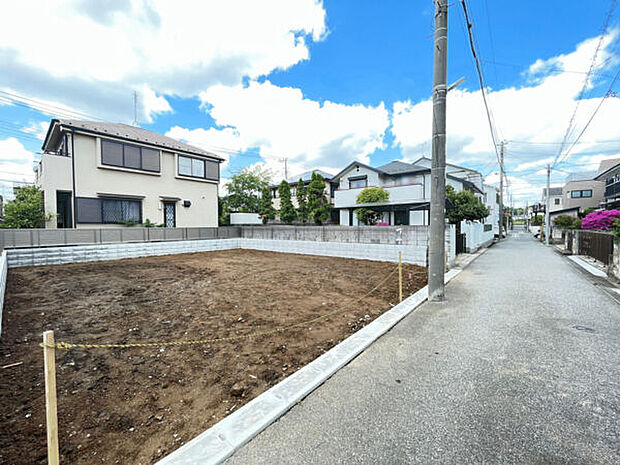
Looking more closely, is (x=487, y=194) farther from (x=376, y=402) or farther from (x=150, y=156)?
(x=376, y=402)

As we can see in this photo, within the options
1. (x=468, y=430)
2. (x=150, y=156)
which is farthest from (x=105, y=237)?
(x=468, y=430)

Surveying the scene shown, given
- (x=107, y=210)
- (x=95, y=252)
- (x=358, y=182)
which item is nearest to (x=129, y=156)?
(x=107, y=210)

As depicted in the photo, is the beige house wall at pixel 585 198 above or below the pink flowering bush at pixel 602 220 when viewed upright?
above

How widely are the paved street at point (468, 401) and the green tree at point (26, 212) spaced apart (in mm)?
13768

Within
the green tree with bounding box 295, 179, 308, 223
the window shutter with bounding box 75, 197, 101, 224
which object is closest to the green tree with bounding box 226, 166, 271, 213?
the green tree with bounding box 295, 179, 308, 223

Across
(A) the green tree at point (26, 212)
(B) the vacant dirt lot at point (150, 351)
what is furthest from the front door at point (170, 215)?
(B) the vacant dirt lot at point (150, 351)

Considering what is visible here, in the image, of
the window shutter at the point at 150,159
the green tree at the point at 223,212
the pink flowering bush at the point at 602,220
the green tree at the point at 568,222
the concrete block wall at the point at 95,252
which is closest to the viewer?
the concrete block wall at the point at 95,252

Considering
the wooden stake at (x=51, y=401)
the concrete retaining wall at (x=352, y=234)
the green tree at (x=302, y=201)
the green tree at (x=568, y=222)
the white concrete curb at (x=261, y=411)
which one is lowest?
the white concrete curb at (x=261, y=411)

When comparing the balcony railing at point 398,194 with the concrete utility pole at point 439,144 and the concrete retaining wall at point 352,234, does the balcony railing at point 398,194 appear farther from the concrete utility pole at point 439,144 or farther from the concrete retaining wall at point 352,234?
the concrete utility pole at point 439,144

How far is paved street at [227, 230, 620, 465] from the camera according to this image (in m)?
1.79

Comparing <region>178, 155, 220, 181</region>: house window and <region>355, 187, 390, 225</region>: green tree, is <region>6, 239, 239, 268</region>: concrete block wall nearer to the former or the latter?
<region>178, 155, 220, 181</region>: house window

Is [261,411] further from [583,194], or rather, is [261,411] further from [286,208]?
[583,194]

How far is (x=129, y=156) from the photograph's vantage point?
43.2 ft

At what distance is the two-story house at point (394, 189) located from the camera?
1538 centimetres
